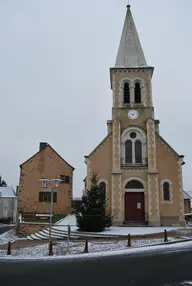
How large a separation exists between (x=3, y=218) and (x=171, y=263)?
173ft

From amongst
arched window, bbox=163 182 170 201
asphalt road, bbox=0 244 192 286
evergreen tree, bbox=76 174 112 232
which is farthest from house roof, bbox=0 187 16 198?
asphalt road, bbox=0 244 192 286

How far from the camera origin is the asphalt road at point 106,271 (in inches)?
304

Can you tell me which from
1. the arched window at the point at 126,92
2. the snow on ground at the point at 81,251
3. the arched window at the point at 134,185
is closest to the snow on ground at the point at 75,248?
the snow on ground at the point at 81,251

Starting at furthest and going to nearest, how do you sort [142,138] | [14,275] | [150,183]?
1. [142,138]
2. [150,183]
3. [14,275]

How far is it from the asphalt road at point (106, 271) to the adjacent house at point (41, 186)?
1935 centimetres

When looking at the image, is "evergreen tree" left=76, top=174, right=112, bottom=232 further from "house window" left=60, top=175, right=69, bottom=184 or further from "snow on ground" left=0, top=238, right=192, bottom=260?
"house window" left=60, top=175, right=69, bottom=184

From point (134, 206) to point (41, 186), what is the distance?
11521 mm

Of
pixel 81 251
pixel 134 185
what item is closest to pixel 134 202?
pixel 134 185

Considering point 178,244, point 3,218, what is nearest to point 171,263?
point 178,244

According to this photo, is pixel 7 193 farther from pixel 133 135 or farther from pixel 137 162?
pixel 137 162

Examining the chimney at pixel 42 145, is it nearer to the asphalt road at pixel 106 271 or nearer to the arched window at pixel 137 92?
the arched window at pixel 137 92

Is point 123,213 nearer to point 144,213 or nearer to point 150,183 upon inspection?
point 144,213

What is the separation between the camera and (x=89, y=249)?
13578mm

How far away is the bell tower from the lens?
23922mm
